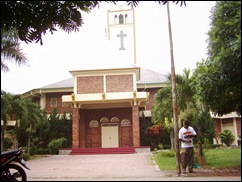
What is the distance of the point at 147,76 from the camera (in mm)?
30609

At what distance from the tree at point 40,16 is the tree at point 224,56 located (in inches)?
59.0

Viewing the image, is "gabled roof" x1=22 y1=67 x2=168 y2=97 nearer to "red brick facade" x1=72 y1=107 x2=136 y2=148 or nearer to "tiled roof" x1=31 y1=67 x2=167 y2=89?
"tiled roof" x1=31 y1=67 x2=167 y2=89

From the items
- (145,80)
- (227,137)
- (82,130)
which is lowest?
(227,137)

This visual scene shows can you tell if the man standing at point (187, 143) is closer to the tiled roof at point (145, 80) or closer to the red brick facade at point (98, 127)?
the red brick facade at point (98, 127)

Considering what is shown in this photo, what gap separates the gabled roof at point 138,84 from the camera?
2769 centimetres

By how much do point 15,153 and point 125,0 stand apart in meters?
4.35

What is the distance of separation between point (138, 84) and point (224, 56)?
936 inches

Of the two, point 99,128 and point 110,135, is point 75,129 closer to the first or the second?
point 99,128

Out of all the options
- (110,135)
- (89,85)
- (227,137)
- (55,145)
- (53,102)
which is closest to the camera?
(89,85)

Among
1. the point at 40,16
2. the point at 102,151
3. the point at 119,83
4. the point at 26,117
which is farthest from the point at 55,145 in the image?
the point at 40,16

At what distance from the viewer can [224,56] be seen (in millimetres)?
4141

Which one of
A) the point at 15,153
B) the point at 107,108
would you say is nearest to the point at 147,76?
the point at 107,108

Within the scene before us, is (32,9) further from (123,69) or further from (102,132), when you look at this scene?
(102,132)

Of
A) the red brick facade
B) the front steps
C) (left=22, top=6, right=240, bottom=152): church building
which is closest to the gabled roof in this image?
(left=22, top=6, right=240, bottom=152): church building
